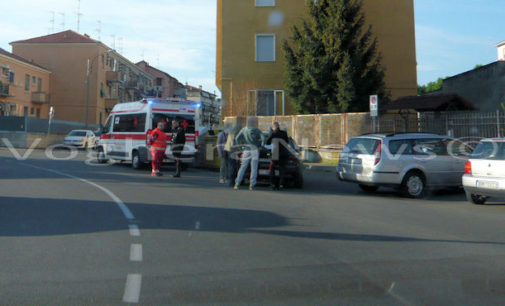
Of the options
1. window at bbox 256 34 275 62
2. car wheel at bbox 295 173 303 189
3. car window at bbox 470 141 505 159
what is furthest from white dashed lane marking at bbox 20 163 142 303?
window at bbox 256 34 275 62

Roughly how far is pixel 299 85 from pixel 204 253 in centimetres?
2236

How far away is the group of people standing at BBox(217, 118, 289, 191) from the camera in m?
11.9

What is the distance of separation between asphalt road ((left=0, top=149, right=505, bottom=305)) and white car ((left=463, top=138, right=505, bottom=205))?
0.42 meters

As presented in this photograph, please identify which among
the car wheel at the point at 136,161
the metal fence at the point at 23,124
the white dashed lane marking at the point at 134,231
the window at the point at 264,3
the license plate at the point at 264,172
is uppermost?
the window at the point at 264,3

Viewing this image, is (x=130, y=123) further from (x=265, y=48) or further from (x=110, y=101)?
(x=110, y=101)

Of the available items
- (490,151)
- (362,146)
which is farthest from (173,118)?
(490,151)

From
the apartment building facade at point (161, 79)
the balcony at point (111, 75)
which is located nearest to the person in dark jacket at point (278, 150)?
the balcony at point (111, 75)

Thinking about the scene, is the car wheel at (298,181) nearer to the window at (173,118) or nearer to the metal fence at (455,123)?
the window at (173,118)

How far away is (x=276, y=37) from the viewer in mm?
30672

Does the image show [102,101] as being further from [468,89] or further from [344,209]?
[344,209]

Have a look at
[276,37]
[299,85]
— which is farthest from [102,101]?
[299,85]

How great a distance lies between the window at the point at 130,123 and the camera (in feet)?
55.7

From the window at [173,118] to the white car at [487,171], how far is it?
33.1 ft

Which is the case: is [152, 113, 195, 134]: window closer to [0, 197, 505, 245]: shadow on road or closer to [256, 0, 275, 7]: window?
[0, 197, 505, 245]: shadow on road
